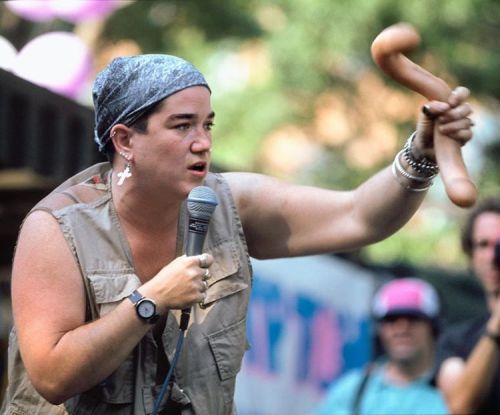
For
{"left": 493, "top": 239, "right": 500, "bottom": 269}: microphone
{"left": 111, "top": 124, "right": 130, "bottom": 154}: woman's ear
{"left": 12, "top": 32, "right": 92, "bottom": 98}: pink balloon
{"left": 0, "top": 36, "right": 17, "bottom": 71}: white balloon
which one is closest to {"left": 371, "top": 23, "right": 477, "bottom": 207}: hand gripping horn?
{"left": 111, "top": 124, "right": 130, "bottom": 154}: woman's ear

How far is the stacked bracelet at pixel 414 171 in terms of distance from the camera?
12.3ft

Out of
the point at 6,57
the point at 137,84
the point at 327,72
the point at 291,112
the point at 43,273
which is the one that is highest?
the point at 327,72

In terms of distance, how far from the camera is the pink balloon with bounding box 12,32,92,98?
8.59m

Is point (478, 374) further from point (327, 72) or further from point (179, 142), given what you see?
point (327, 72)

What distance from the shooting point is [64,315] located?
3488 millimetres

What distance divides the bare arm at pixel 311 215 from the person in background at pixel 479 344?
1625mm

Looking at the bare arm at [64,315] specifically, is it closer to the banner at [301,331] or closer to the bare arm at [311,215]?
the bare arm at [311,215]

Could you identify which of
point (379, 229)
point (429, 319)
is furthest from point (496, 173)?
point (379, 229)

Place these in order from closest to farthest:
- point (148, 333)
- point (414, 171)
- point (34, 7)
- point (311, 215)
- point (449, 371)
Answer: point (148, 333), point (414, 171), point (311, 215), point (449, 371), point (34, 7)

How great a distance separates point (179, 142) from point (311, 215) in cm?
54

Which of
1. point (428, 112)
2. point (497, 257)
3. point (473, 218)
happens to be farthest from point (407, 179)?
point (473, 218)

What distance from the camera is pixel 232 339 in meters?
3.71

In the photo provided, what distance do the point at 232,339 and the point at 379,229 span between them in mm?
543

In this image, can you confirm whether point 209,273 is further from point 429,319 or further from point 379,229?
point 429,319
